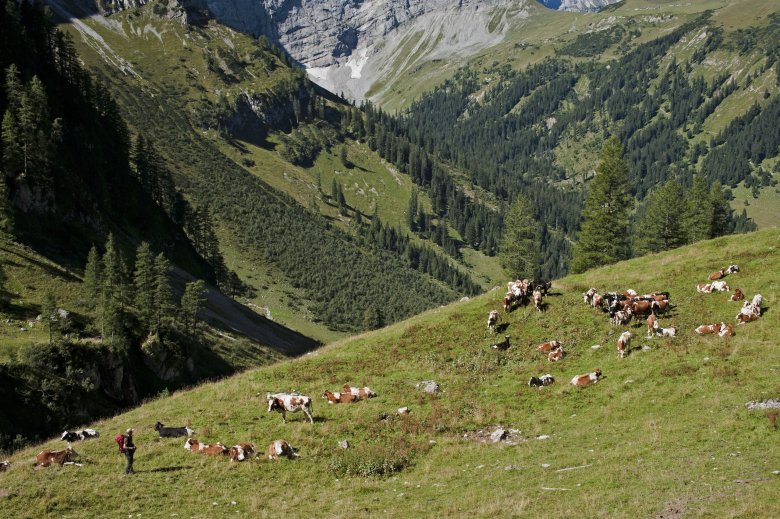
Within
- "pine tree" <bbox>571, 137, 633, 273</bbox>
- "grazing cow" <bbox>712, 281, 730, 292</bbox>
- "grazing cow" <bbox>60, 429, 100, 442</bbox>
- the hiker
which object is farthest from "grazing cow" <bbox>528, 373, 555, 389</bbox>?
"pine tree" <bbox>571, 137, 633, 273</bbox>

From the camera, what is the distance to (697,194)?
321ft

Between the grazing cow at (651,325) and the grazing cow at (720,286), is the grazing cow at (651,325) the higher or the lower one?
the lower one

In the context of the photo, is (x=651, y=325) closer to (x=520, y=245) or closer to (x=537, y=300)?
(x=537, y=300)

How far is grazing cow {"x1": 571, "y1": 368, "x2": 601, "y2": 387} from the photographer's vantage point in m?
28.1

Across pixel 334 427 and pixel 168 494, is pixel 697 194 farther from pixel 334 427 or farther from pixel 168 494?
pixel 168 494

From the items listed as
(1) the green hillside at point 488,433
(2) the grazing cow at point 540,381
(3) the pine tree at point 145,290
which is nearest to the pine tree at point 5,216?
(3) the pine tree at point 145,290

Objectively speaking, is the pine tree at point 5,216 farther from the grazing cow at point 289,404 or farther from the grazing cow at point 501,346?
the grazing cow at point 501,346

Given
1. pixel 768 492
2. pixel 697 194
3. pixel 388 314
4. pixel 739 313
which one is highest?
pixel 768 492

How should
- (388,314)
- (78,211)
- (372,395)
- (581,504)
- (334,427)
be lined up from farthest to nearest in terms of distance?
(388,314) → (78,211) → (372,395) → (334,427) → (581,504)

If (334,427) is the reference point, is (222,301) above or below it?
below

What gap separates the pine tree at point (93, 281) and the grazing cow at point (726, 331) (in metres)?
59.3

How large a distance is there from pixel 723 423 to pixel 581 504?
853 cm

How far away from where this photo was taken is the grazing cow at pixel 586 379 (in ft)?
92.3

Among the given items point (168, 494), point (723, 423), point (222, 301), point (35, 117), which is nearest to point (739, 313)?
point (723, 423)
